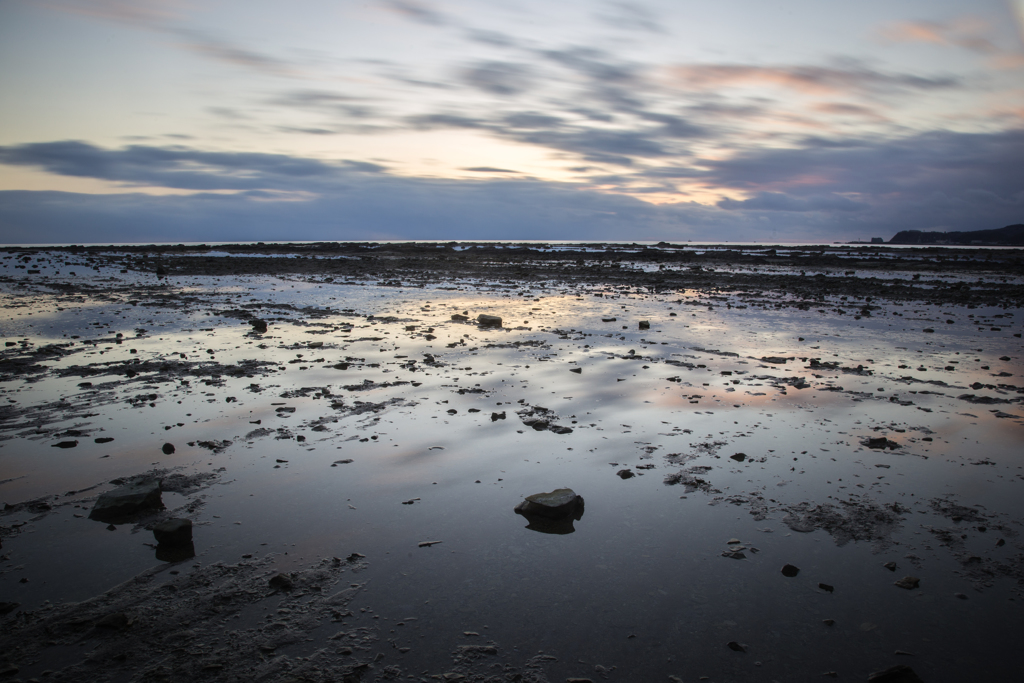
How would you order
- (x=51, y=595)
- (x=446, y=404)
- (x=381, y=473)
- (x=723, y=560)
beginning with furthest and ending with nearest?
(x=446, y=404), (x=381, y=473), (x=723, y=560), (x=51, y=595)

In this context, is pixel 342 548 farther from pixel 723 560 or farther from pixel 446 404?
pixel 446 404

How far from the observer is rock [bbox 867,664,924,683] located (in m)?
3.32

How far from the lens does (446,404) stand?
8.80m

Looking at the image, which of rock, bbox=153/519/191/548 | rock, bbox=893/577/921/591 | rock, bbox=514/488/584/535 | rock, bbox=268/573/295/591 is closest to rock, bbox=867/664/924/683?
rock, bbox=893/577/921/591

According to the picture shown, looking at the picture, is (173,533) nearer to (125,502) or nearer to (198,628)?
(125,502)

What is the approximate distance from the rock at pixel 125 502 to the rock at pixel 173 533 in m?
0.68

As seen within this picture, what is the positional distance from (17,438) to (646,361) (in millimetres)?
11029

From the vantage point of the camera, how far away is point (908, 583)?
423 cm

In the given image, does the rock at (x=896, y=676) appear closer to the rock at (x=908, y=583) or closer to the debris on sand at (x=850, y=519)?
the rock at (x=908, y=583)

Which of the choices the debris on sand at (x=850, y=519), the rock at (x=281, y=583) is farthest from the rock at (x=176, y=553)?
the debris on sand at (x=850, y=519)

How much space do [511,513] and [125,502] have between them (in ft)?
12.7

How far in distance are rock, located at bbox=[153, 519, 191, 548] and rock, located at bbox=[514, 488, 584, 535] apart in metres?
3.10

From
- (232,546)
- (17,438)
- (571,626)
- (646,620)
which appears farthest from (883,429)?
(17,438)

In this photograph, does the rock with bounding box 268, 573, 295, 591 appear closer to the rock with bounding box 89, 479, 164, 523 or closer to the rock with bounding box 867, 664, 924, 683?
the rock with bounding box 89, 479, 164, 523
